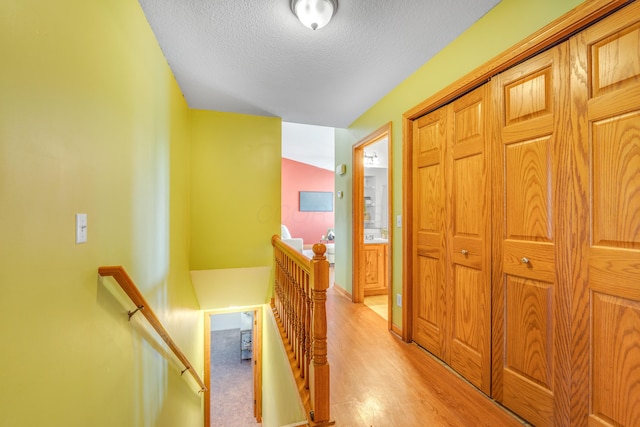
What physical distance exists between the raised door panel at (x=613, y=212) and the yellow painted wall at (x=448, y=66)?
275mm

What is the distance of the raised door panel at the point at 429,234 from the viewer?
1.98 meters

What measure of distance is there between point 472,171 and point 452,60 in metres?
0.79

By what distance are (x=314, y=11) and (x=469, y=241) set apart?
1667 millimetres

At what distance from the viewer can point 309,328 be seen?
1.68 metres

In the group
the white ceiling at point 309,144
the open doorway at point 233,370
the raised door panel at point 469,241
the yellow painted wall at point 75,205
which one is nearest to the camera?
the yellow painted wall at point 75,205

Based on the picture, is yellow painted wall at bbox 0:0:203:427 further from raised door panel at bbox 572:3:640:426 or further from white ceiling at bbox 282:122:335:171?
white ceiling at bbox 282:122:335:171

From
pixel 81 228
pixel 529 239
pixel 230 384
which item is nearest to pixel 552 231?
pixel 529 239

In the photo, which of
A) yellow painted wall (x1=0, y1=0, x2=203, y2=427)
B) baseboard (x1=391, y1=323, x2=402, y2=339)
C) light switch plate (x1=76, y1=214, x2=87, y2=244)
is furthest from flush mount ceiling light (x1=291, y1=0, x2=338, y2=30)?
baseboard (x1=391, y1=323, x2=402, y2=339)

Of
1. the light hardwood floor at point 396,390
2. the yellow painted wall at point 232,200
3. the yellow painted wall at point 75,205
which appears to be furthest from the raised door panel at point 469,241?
the yellow painted wall at point 232,200

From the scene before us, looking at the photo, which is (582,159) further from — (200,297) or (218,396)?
(218,396)

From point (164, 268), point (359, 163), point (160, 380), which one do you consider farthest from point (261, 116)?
point (160, 380)

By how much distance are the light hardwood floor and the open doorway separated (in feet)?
6.79

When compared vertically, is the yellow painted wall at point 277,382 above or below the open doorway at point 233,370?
above

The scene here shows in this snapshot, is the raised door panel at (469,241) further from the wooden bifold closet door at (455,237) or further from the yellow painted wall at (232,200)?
the yellow painted wall at (232,200)
